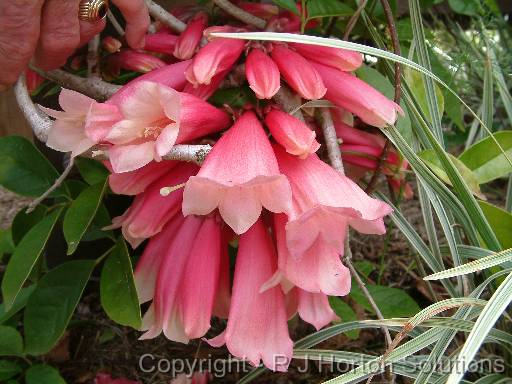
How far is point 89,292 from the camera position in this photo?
4.12 ft

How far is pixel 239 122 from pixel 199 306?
21 centimetres

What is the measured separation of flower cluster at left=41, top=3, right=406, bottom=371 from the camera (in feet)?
1.92

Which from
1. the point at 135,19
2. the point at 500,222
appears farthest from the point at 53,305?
the point at 500,222

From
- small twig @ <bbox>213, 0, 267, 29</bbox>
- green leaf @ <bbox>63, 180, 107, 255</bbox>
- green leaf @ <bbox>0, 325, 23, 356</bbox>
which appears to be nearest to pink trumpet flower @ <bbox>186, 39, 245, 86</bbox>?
small twig @ <bbox>213, 0, 267, 29</bbox>

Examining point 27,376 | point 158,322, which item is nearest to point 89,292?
point 27,376

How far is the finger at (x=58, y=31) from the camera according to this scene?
2.28 feet

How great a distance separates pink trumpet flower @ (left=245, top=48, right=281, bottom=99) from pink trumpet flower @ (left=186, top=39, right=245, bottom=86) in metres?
0.02

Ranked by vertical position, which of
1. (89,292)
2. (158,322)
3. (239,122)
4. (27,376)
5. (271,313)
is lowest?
(89,292)

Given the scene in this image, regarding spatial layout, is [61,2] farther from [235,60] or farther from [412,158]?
[412,158]

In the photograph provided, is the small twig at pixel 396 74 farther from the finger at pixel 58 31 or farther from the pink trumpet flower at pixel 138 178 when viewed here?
the finger at pixel 58 31

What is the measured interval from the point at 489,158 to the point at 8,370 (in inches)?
30.0

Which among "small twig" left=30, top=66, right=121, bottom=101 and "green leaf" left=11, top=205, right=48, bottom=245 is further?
"green leaf" left=11, top=205, right=48, bottom=245

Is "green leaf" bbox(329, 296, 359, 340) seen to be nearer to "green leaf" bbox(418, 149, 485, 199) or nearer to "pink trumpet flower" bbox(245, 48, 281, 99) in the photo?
"green leaf" bbox(418, 149, 485, 199)

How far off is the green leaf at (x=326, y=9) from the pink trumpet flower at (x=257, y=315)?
30 centimetres
